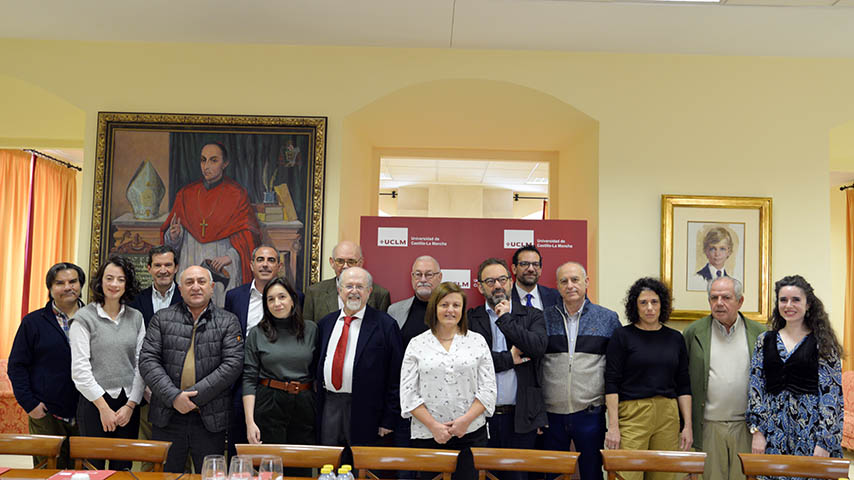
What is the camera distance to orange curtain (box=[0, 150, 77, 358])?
8.02m

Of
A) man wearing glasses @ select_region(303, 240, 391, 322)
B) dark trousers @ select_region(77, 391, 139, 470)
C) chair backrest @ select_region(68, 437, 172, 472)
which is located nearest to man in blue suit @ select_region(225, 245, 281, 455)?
man wearing glasses @ select_region(303, 240, 391, 322)

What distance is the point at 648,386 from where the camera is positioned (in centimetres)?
357

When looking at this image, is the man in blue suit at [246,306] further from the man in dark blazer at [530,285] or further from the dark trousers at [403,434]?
the man in dark blazer at [530,285]

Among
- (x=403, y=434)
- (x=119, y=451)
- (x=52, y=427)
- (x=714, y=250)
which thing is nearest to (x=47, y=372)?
(x=52, y=427)

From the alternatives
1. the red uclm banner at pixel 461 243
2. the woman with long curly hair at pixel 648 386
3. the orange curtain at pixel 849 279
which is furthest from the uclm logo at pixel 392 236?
the orange curtain at pixel 849 279

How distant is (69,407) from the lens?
12.0 feet

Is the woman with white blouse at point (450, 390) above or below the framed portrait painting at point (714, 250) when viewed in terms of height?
below

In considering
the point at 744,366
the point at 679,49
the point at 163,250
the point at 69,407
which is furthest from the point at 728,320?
the point at 69,407

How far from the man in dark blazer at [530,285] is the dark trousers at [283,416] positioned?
4.73 feet

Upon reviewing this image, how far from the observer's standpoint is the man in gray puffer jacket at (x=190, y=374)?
3381 mm

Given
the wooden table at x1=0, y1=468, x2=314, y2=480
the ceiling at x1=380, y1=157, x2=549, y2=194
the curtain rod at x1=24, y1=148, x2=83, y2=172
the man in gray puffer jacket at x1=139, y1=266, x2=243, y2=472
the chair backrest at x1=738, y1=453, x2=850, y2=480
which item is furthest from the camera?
the ceiling at x1=380, y1=157, x2=549, y2=194

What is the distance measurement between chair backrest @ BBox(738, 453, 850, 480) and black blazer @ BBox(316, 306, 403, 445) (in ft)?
5.65

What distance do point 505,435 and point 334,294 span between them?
1.37 m

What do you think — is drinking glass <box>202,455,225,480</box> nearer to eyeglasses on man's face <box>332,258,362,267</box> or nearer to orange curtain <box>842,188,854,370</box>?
eyeglasses on man's face <box>332,258,362,267</box>
